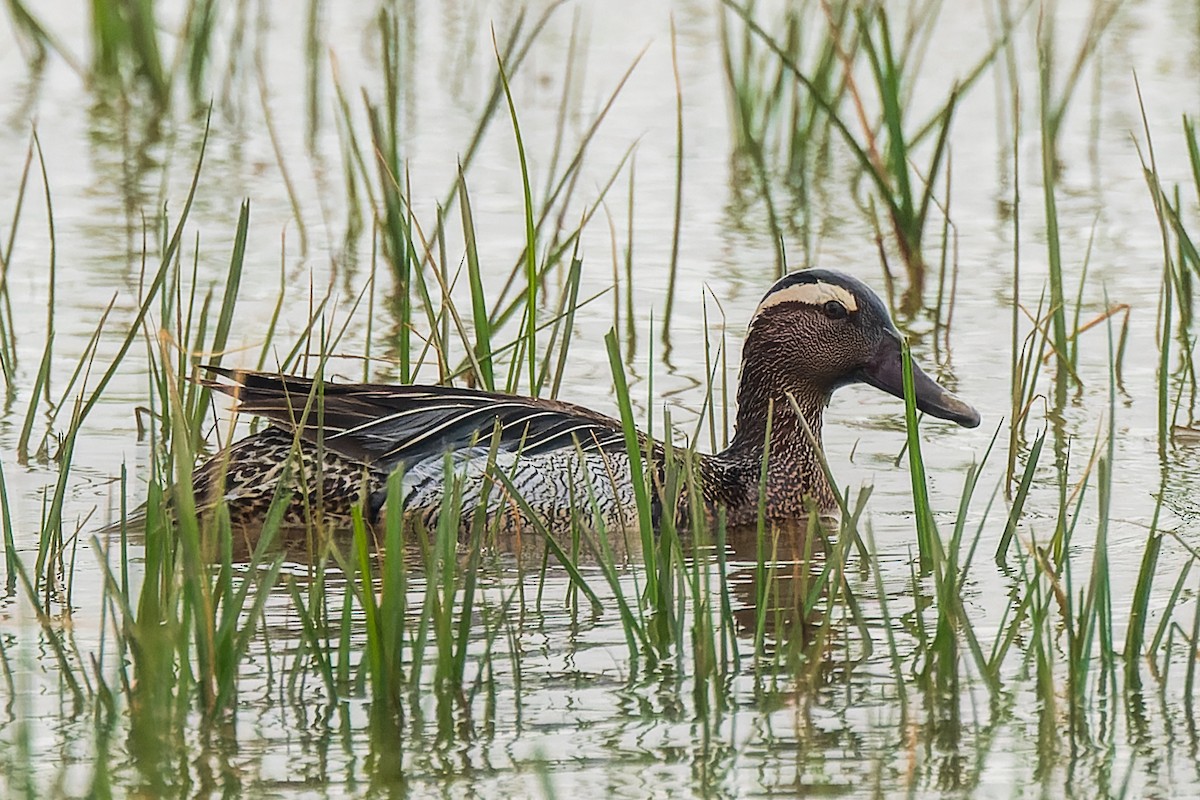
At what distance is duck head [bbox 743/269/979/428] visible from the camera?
6855 millimetres

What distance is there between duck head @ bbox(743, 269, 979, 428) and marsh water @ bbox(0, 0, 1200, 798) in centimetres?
32

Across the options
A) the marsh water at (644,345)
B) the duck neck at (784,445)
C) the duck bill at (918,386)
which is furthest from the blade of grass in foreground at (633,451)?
the duck neck at (784,445)

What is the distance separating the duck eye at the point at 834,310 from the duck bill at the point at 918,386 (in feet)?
0.50

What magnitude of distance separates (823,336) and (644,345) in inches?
53.5

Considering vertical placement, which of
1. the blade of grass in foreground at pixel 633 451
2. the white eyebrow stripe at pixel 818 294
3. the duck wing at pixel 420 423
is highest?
the white eyebrow stripe at pixel 818 294

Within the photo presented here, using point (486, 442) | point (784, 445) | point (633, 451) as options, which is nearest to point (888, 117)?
point (784, 445)

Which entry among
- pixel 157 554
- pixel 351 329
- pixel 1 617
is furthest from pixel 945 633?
pixel 351 329

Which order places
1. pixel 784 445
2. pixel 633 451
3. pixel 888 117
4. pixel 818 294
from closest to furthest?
1. pixel 633 451
2. pixel 818 294
3. pixel 784 445
4. pixel 888 117

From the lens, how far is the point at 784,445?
23.2 feet

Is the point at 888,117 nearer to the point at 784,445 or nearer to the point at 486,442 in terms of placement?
the point at 784,445

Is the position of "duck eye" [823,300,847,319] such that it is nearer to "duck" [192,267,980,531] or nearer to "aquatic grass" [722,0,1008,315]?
"duck" [192,267,980,531]

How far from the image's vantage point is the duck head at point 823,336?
22.5 feet

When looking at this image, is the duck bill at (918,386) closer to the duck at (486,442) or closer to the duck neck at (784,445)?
the duck at (486,442)

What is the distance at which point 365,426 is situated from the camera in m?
6.20
